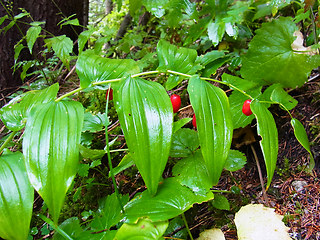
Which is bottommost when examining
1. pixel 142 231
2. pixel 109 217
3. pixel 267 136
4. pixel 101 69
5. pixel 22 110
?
pixel 109 217

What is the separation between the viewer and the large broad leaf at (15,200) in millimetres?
760

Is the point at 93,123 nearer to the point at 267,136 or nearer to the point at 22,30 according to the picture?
the point at 267,136

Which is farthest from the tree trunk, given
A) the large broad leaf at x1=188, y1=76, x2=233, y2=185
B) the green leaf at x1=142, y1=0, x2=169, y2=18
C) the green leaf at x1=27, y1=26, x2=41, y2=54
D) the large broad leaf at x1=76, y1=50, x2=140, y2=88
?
the large broad leaf at x1=188, y1=76, x2=233, y2=185

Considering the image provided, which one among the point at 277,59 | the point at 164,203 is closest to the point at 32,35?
the point at 164,203

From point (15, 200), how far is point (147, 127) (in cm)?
51

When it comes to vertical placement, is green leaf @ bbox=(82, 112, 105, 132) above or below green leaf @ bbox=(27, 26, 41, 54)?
below

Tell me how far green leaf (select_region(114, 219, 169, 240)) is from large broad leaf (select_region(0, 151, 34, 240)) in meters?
0.38

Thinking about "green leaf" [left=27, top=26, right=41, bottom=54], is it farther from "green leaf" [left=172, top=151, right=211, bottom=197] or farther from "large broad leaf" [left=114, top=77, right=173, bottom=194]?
"green leaf" [left=172, top=151, right=211, bottom=197]

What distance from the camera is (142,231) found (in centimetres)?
98

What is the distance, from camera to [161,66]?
1.26 meters

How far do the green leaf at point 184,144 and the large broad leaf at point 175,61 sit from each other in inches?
13.3

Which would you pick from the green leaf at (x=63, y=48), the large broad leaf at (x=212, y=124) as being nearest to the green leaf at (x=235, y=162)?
the large broad leaf at (x=212, y=124)

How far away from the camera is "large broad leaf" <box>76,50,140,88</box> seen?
3.83 feet

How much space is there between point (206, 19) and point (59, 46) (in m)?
1.34
